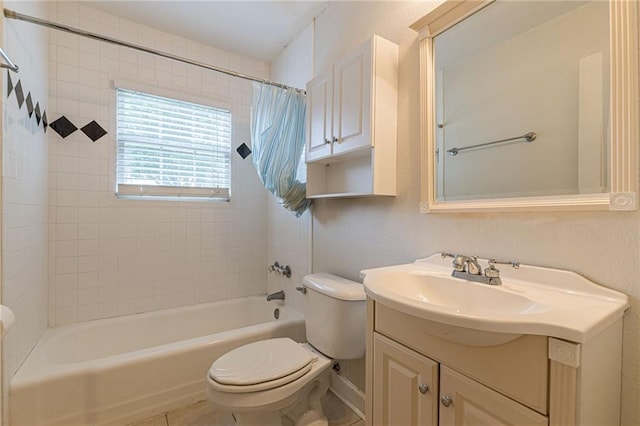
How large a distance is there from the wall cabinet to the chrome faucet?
0.89 ft

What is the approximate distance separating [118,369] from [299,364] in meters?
0.96

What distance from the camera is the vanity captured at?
595mm

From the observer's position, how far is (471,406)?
725 millimetres

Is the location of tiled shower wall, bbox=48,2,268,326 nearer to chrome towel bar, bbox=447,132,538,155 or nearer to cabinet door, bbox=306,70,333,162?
cabinet door, bbox=306,70,333,162

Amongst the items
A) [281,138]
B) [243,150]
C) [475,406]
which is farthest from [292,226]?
[475,406]

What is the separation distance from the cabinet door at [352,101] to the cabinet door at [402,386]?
2.91ft

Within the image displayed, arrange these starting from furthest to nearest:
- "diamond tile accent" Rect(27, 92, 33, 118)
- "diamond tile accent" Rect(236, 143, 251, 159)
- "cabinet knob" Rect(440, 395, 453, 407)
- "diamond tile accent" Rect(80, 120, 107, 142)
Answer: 1. "diamond tile accent" Rect(236, 143, 251, 159)
2. "diamond tile accent" Rect(80, 120, 107, 142)
3. "diamond tile accent" Rect(27, 92, 33, 118)
4. "cabinet knob" Rect(440, 395, 453, 407)

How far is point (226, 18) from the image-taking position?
206 cm

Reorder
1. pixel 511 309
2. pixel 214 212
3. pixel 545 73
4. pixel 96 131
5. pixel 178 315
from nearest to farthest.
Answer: pixel 511 309 < pixel 545 73 < pixel 96 131 < pixel 178 315 < pixel 214 212

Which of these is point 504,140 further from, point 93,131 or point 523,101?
point 93,131

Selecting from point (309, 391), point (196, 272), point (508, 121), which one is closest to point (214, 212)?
point (196, 272)

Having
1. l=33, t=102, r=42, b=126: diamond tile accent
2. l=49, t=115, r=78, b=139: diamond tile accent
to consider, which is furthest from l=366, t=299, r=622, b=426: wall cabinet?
l=49, t=115, r=78, b=139: diamond tile accent

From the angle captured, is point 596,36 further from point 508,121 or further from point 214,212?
point 214,212

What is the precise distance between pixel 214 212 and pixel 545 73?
7.47 feet
